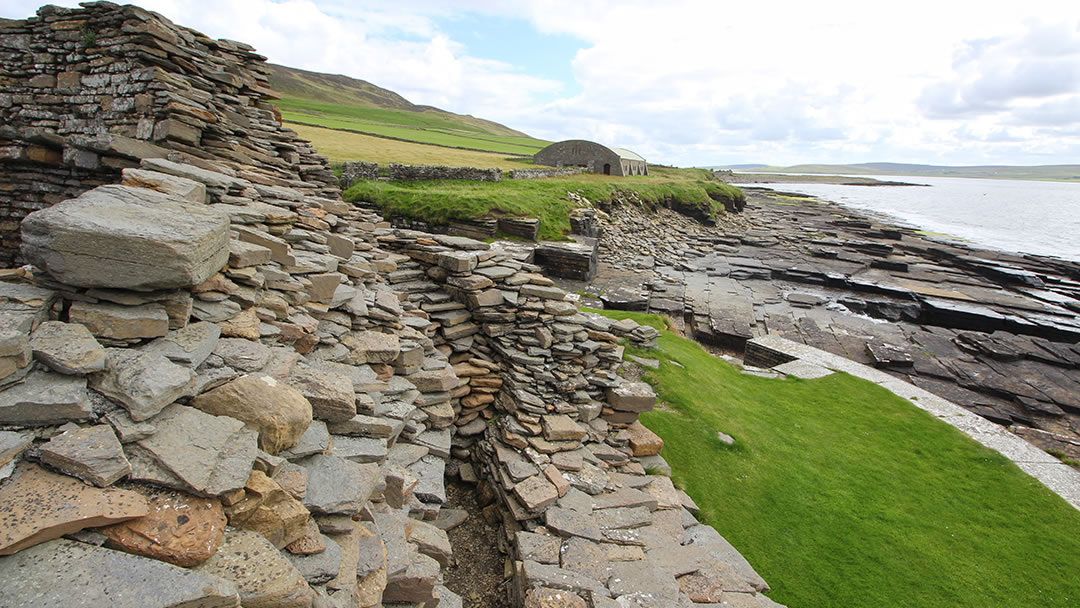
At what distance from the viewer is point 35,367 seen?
3836 mm

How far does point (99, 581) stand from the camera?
3.03m

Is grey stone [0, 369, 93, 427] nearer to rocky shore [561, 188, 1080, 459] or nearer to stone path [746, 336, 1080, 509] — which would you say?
stone path [746, 336, 1080, 509]

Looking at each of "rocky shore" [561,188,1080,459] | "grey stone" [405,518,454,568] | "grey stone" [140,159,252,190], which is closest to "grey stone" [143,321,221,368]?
"grey stone" [405,518,454,568]

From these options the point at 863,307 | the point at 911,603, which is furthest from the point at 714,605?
the point at 863,307

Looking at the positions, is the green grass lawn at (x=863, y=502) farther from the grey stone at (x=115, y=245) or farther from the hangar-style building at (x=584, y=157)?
the hangar-style building at (x=584, y=157)

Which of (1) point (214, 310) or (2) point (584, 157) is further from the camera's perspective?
(2) point (584, 157)

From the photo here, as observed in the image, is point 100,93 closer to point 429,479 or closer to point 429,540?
point 429,479

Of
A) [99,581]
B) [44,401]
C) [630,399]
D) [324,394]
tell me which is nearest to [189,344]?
[44,401]

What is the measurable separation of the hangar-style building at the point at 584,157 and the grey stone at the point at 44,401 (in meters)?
52.8

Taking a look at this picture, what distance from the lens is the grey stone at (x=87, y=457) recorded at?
338cm

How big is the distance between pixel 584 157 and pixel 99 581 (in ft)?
180

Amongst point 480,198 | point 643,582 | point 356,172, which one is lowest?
point 643,582

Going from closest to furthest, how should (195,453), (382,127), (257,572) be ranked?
1. (257,572)
2. (195,453)
3. (382,127)

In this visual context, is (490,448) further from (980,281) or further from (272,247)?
(980,281)
